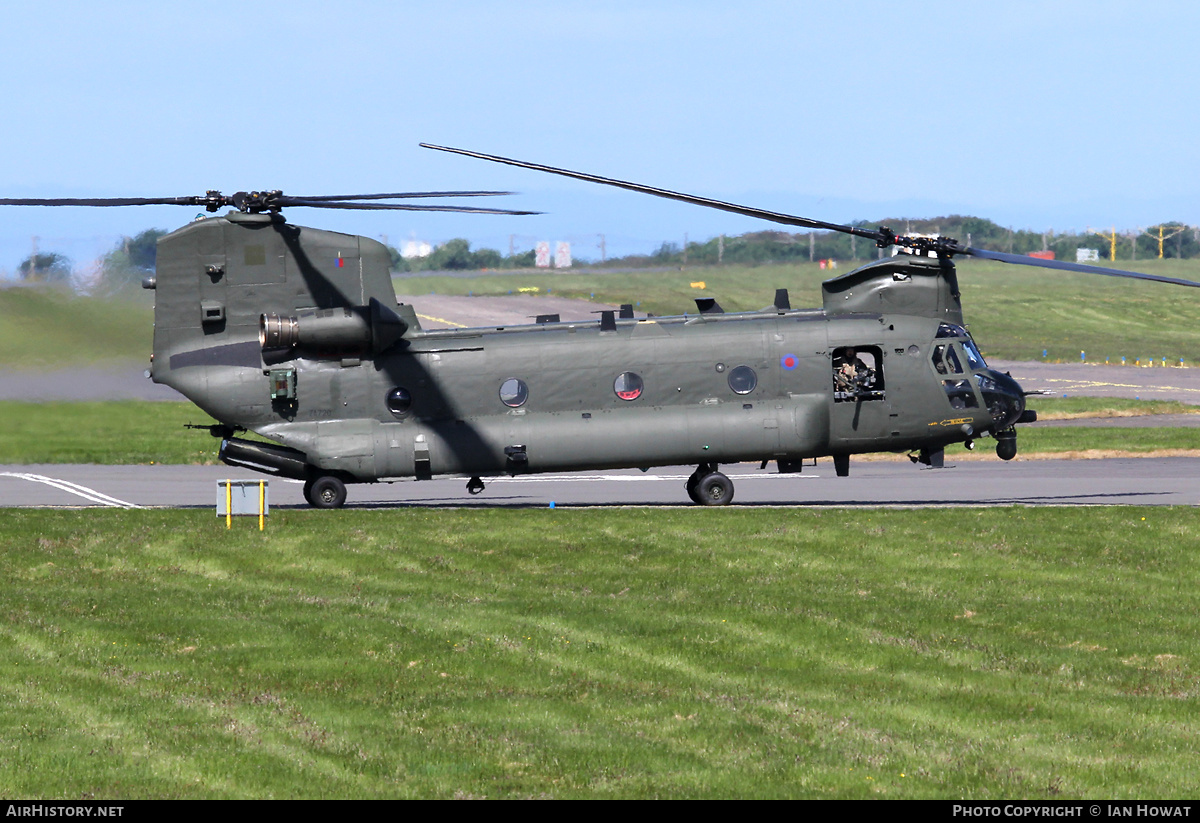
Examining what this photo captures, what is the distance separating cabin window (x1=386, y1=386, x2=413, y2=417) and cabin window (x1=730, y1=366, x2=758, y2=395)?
252 inches

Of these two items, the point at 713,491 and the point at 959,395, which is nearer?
the point at 959,395

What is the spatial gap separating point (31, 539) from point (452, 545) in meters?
7.05

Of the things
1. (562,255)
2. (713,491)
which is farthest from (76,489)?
(562,255)

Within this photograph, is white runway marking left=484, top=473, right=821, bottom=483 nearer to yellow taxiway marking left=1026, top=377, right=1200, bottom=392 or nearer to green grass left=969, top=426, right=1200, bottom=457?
green grass left=969, top=426, right=1200, bottom=457

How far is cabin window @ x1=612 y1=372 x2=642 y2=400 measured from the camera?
2772 centimetres

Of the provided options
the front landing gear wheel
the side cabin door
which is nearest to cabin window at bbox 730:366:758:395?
the side cabin door

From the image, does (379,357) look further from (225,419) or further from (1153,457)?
(1153,457)

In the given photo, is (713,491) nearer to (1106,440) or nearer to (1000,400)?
(1000,400)

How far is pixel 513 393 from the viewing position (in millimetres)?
27750

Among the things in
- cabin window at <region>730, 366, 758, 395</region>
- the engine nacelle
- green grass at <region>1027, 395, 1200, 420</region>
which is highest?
the engine nacelle

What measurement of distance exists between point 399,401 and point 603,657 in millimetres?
13216

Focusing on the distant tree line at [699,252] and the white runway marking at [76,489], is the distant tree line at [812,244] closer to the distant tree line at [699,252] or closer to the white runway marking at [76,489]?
the distant tree line at [699,252]

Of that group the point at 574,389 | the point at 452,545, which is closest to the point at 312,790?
the point at 452,545
